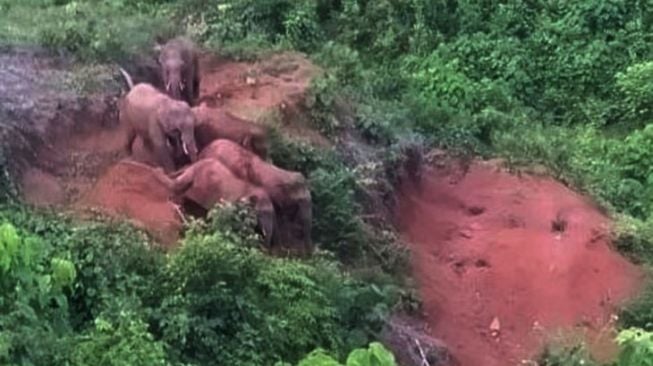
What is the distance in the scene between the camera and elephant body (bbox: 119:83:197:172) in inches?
414

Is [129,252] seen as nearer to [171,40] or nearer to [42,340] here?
[42,340]

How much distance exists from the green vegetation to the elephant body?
2.94 feet

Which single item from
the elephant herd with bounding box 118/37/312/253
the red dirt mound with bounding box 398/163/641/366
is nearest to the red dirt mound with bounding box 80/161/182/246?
the elephant herd with bounding box 118/37/312/253

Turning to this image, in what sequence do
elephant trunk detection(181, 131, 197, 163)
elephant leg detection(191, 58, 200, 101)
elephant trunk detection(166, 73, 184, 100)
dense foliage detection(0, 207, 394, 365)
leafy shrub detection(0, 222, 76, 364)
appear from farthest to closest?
1. elephant leg detection(191, 58, 200, 101)
2. elephant trunk detection(166, 73, 184, 100)
3. elephant trunk detection(181, 131, 197, 163)
4. dense foliage detection(0, 207, 394, 365)
5. leafy shrub detection(0, 222, 76, 364)

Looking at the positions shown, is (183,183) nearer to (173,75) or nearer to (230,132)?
(230,132)

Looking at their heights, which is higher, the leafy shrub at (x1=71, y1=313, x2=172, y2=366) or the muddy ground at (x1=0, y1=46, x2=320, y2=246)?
the leafy shrub at (x1=71, y1=313, x2=172, y2=366)

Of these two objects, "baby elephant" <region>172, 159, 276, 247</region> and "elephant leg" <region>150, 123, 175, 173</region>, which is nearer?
"baby elephant" <region>172, 159, 276, 247</region>

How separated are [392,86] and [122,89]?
3.56 metres

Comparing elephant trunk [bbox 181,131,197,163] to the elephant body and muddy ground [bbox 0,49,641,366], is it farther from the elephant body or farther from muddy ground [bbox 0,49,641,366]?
muddy ground [bbox 0,49,641,366]

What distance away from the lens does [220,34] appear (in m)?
15.0

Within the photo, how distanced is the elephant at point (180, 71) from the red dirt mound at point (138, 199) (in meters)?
1.69

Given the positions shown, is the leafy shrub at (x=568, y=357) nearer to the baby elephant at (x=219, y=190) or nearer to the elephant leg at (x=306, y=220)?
the elephant leg at (x=306, y=220)

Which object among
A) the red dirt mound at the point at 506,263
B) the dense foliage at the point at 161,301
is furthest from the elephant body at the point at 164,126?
the red dirt mound at the point at 506,263

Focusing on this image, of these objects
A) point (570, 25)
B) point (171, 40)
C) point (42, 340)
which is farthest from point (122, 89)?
point (570, 25)
